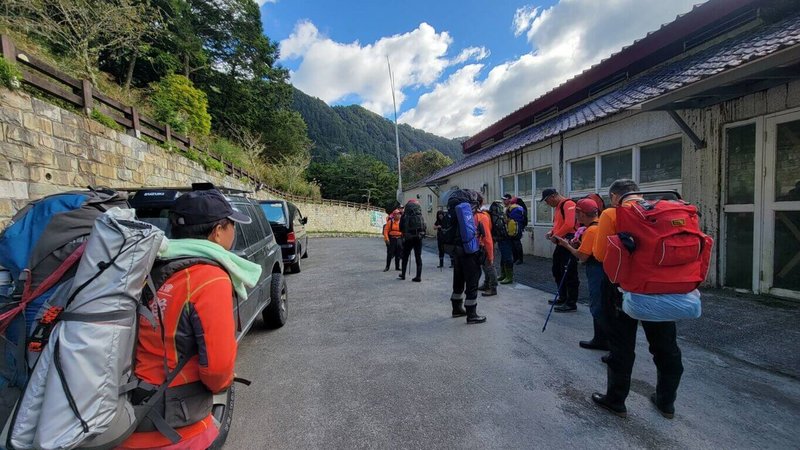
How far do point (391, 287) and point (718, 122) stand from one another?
623 cm

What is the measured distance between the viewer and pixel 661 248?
2.19m

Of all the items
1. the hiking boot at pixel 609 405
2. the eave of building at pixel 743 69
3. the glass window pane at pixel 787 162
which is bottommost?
the hiking boot at pixel 609 405

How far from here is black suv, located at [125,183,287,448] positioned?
3299 mm

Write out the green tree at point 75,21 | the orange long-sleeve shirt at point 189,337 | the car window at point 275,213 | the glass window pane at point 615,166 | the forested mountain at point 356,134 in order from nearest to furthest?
the orange long-sleeve shirt at point 189,337, the car window at point 275,213, the glass window pane at point 615,166, the green tree at point 75,21, the forested mountain at point 356,134

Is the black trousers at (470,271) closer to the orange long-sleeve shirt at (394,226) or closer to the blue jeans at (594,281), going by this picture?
the blue jeans at (594,281)

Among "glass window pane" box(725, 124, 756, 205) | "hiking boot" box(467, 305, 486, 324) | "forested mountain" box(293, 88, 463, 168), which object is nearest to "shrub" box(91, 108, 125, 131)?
"hiking boot" box(467, 305, 486, 324)

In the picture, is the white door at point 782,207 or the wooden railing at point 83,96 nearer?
the white door at point 782,207

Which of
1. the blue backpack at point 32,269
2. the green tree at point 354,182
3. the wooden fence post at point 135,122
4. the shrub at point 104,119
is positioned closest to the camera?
the blue backpack at point 32,269

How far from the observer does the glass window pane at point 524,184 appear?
10724 millimetres

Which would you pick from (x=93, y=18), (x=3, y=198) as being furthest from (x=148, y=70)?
(x=3, y=198)

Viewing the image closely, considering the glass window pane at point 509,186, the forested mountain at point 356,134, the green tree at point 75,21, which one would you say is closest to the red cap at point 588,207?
the glass window pane at point 509,186

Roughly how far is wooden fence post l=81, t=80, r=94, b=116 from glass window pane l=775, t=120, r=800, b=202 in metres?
11.4

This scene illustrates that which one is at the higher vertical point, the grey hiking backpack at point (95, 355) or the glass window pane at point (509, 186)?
the glass window pane at point (509, 186)

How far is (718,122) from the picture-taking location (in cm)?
539
